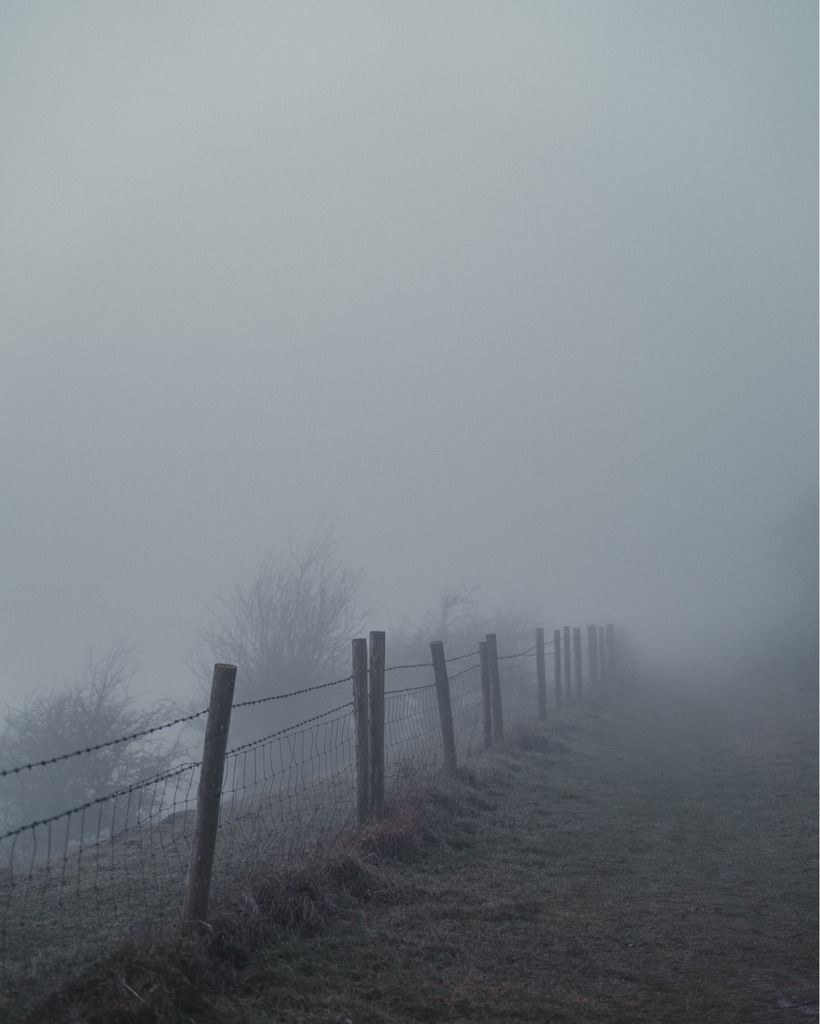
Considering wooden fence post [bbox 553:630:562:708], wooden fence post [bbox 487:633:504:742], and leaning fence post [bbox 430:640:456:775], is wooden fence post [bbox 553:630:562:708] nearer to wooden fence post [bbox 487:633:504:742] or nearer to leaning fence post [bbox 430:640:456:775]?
wooden fence post [bbox 487:633:504:742]

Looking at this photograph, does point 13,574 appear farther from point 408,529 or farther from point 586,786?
point 586,786

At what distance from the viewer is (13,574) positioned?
94.0 m

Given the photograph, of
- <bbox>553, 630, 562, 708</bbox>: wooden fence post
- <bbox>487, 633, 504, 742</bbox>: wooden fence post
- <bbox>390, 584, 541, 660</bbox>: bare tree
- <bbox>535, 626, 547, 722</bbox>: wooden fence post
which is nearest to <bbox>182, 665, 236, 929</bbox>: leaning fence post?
<bbox>487, 633, 504, 742</bbox>: wooden fence post

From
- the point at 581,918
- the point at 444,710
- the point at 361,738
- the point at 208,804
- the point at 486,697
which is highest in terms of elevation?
the point at 208,804

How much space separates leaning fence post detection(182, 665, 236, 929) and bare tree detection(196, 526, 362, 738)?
18069mm

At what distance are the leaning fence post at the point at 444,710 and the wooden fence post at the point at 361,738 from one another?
8.96 feet

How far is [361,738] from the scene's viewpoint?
26.5 ft

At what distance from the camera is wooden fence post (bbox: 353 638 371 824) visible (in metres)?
8.06

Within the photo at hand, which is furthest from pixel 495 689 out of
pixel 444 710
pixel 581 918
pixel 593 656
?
pixel 593 656

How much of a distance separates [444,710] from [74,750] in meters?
11.7

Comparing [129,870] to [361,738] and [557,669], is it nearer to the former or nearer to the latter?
[361,738]

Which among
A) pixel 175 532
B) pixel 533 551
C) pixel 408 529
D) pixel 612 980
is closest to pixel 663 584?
pixel 533 551

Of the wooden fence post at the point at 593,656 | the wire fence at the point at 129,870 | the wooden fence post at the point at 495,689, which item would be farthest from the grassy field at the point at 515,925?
the wooden fence post at the point at 593,656

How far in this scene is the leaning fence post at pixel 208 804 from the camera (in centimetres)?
521
